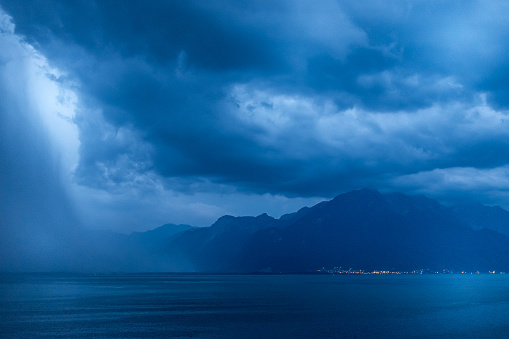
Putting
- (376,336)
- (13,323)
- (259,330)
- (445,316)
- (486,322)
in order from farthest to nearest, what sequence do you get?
1. (445,316)
2. (486,322)
3. (13,323)
4. (259,330)
5. (376,336)

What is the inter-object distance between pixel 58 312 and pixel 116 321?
22877 mm

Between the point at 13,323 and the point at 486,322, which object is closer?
the point at 13,323

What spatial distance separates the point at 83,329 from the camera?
7412 cm

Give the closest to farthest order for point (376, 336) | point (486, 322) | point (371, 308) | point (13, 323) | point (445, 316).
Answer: point (376, 336) → point (13, 323) → point (486, 322) → point (445, 316) → point (371, 308)

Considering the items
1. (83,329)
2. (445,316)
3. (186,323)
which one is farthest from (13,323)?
(445,316)

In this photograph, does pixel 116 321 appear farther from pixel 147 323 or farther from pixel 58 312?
pixel 58 312

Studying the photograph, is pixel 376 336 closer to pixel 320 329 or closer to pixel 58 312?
pixel 320 329

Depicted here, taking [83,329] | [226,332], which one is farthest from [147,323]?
[226,332]

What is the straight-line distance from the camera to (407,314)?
97250mm

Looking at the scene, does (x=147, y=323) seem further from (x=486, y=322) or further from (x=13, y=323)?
(x=486, y=322)

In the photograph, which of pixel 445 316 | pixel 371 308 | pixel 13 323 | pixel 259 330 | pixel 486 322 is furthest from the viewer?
pixel 371 308

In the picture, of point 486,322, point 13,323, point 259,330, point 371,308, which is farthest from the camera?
point 371,308

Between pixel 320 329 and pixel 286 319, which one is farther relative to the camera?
pixel 286 319

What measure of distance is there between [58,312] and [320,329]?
57149mm
